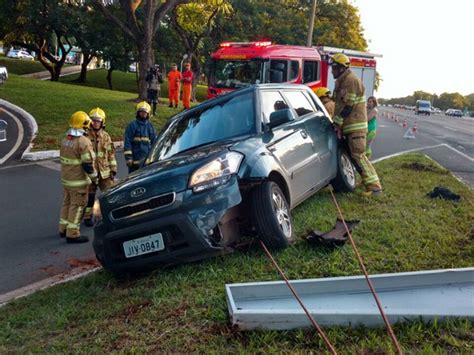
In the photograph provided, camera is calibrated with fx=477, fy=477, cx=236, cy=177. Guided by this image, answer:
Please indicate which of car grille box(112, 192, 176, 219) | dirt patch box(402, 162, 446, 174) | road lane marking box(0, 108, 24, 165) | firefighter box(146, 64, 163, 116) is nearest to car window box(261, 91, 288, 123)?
car grille box(112, 192, 176, 219)

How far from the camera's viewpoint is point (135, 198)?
4.09 meters

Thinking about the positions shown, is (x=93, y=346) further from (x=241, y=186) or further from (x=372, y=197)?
(x=372, y=197)

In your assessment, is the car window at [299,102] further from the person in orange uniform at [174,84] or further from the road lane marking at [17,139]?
the person in orange uniform at [174,84]

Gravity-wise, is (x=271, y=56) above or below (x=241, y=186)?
above

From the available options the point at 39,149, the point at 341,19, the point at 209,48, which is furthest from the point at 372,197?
the point at 341,19

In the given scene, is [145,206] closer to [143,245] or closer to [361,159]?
[143,245]

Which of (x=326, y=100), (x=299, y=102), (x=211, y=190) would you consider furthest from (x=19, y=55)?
(x=211, y=190)

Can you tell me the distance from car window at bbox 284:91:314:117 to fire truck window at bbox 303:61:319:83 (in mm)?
10479

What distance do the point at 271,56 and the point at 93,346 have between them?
13.3 m

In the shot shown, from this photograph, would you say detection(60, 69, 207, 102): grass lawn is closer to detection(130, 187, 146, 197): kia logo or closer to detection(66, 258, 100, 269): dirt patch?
detection(66, 258, 100, 269): dirt patch

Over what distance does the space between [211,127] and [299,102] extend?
1.62m

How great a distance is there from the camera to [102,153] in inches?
271

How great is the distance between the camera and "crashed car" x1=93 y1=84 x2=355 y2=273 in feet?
12.9

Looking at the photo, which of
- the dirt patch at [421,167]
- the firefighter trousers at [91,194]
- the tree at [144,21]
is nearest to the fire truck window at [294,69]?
the tree at [144,21]
